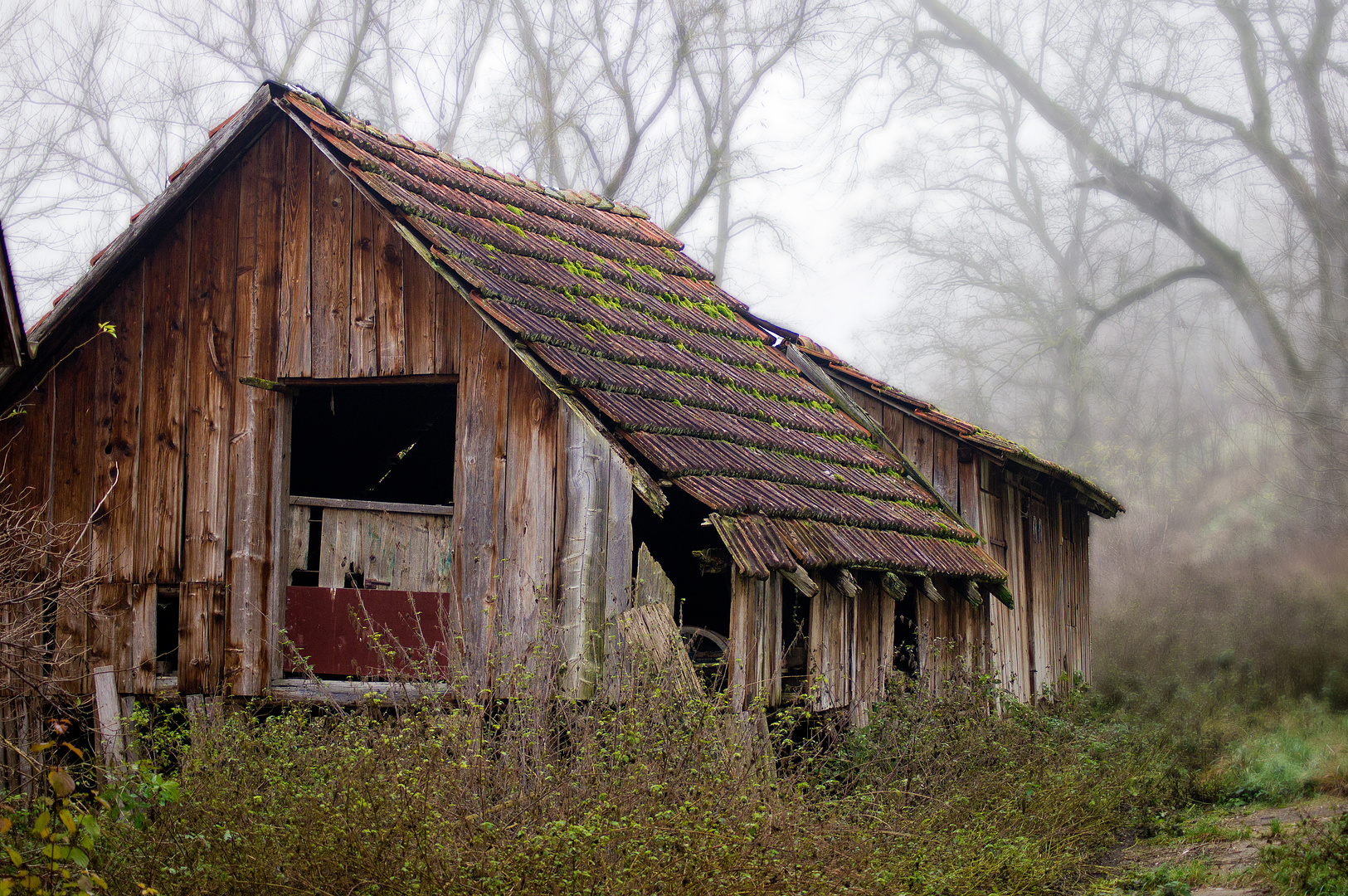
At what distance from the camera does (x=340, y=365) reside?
8266 mm

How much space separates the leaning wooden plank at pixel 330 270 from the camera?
830cm

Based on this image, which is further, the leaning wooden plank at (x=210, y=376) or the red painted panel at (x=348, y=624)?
the leaning wooden plank at (x=210, y=376)

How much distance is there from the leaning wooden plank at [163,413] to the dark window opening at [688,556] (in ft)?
11.9

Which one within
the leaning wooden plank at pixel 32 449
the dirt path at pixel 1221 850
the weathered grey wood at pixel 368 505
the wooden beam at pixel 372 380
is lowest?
the dirt path at pixel 1221 850

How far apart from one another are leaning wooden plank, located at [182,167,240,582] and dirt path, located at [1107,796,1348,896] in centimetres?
688

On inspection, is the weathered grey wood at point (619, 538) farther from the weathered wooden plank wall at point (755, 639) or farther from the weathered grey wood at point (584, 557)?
the weathered wooden plank wall at point (755, 639)

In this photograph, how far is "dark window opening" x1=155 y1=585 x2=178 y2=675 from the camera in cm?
858

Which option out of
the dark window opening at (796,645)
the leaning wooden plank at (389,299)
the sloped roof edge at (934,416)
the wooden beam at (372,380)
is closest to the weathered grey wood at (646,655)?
the dark window opening at (796,645)

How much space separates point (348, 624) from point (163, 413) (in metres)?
2.14

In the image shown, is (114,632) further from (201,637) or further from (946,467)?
(946,467)

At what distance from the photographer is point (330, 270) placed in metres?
8.40

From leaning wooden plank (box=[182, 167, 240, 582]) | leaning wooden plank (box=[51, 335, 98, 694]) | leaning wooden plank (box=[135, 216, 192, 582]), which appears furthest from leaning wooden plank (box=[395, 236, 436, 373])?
leaning wooden plank (box=[51, 335, 98, 694])

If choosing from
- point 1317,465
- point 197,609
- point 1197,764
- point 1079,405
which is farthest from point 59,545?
point 1079,405

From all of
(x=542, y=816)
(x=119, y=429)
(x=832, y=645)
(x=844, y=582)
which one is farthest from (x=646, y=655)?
(x=119, y=429)
